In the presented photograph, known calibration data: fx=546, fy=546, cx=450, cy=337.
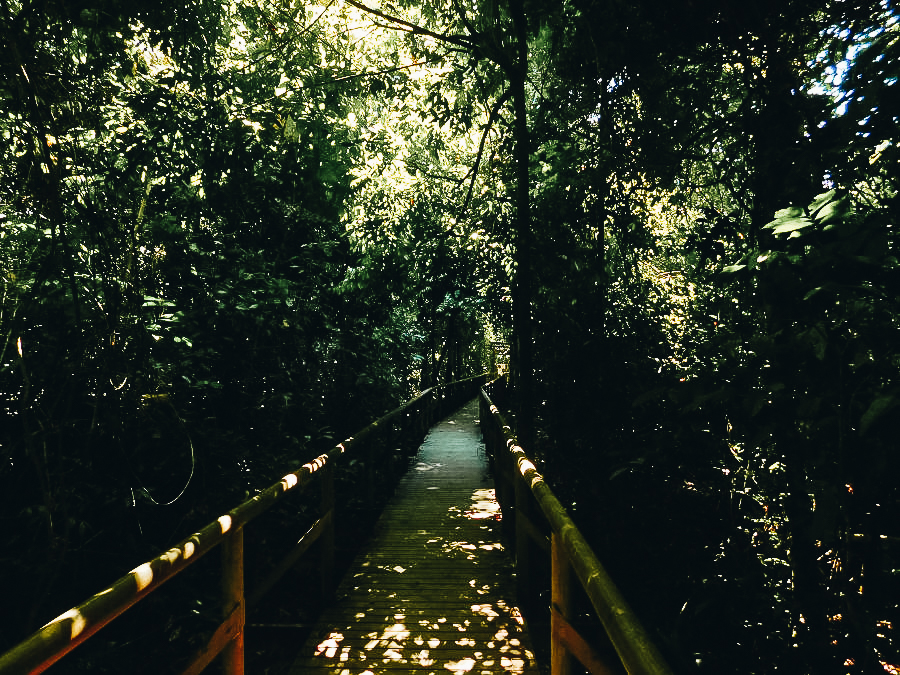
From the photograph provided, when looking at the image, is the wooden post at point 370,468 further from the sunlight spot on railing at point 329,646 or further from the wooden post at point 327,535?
the sunlight spot on railing at point 329,646

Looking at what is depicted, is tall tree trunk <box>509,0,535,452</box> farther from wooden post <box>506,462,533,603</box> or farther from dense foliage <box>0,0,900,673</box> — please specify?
wooden post <box>506,462,533,603</box>

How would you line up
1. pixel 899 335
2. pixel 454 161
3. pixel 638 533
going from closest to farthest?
pixel 899 335
pixel 638 533
pixel 454 161

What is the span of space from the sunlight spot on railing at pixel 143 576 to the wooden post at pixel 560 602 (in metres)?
1.47

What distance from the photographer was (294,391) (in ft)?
20.4

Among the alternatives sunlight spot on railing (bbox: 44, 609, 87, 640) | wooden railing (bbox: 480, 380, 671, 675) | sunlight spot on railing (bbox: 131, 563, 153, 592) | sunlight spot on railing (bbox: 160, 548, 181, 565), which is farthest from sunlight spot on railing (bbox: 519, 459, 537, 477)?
sunlight spot on railing (bbox: 44, 609, 87, 640)

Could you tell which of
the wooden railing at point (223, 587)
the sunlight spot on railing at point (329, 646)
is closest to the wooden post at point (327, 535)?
the wooden railing at point (223, 587)

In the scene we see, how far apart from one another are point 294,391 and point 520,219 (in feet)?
10.7

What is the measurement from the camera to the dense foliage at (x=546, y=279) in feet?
7.22

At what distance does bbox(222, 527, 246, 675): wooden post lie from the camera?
243 centimetres

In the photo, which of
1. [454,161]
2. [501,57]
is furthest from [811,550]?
[454,161]

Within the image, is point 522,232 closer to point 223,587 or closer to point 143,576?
point 223,587

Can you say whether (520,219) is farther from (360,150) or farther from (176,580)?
(176,580)

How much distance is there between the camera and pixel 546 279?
5.14 metres

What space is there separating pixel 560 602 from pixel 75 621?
1674 millimetres
